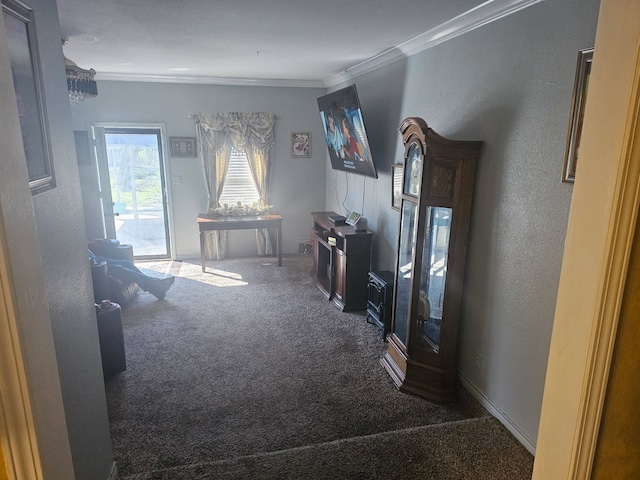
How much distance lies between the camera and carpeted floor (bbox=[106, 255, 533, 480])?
2070mm

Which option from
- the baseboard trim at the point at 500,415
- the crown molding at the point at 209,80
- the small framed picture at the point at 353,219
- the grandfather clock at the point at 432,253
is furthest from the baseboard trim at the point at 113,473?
the crown molding at the point at 209,80

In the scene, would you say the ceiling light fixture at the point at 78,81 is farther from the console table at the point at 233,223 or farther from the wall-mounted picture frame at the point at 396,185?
the wall-mounted picture frame at the point at 396,185

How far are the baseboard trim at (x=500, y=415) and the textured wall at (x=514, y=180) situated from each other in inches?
0.4

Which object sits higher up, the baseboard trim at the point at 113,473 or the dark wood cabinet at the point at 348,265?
the dark wood cabinet at the point at 348,265

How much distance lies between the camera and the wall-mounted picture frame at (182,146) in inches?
228

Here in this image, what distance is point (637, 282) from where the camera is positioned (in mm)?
787

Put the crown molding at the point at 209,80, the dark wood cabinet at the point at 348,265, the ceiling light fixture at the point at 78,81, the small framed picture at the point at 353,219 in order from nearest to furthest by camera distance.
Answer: the ceiling light fixture at the point at 78,81
the dark wood cabinet at the point at 348,265
the small framed picture at the point at 353,219
the crown molding at the point at 209,80

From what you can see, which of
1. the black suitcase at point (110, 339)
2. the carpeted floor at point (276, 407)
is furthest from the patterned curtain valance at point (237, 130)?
the black suitcase at point (110, 339)

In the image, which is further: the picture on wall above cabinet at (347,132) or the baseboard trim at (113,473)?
the picture on wall above cabinet at (347,132)

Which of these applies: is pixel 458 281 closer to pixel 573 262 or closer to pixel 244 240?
pixel 573 262

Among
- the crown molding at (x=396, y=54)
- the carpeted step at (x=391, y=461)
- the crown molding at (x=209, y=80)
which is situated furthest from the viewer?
the crown molding at (x=209, y=80)

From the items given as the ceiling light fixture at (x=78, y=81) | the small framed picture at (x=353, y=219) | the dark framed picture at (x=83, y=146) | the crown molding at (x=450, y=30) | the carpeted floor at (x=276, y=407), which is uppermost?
the crown molding at (x=450, y=30)

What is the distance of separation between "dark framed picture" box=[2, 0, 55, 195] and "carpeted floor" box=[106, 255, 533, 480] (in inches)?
56.7

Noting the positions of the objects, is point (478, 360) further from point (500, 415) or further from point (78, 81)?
point (78, 81)
